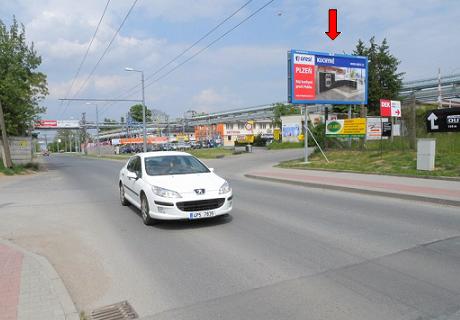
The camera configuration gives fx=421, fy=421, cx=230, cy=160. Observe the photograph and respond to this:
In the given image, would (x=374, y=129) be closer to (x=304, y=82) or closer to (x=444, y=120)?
(x=304, y=82)

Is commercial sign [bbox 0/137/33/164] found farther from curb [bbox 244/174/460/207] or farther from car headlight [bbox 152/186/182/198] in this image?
car headlight [bbox 152/186/182/198]

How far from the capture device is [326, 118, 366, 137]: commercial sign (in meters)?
22.2

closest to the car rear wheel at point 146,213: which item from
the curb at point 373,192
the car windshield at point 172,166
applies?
the car windshield at point 172,166

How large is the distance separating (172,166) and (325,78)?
1610cm

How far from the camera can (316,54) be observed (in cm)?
2292

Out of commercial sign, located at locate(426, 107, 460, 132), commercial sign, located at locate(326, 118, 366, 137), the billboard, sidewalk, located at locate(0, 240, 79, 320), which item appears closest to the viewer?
sidewalk, located at locate(0, 240, 79, 320)

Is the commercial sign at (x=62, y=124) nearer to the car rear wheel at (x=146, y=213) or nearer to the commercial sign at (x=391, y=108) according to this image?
the commercial sign at (x=391, y=108)

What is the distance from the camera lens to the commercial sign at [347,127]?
22.2 m

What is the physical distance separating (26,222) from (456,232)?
28.6ft

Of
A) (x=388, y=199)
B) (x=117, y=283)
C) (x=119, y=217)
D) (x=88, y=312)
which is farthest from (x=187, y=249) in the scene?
(x=388, y=199)

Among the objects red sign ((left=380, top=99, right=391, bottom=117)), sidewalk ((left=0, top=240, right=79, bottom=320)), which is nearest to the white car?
sidewalk ((left=0, top=240, right=79, bottom=320))

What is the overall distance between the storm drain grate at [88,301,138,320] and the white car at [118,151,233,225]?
3396 millimetres

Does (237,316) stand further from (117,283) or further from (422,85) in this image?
(422,85)

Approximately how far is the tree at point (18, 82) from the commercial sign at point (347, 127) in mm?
Result: 19799
